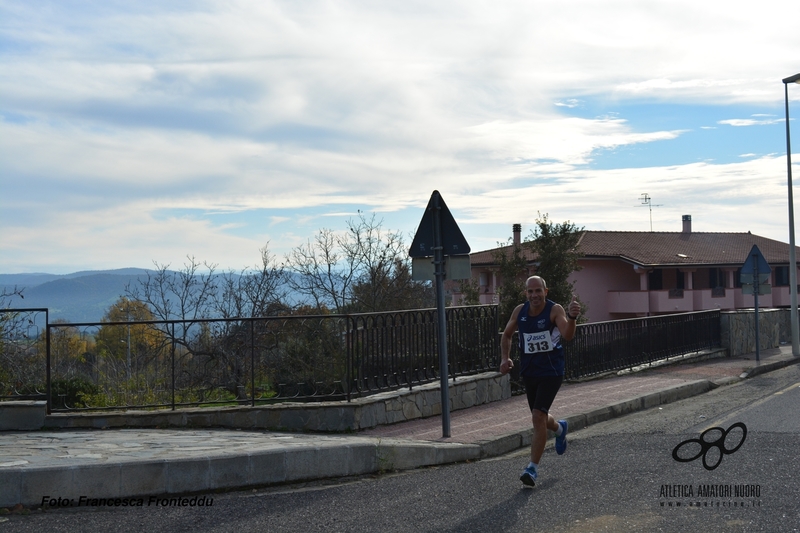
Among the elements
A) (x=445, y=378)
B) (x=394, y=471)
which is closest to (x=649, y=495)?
(x=394, y=471)

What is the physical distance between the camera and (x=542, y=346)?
6.86m

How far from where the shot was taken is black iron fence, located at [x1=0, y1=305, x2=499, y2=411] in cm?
898

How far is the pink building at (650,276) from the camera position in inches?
1975

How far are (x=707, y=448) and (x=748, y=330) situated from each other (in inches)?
616

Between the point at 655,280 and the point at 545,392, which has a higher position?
the point at 655,280

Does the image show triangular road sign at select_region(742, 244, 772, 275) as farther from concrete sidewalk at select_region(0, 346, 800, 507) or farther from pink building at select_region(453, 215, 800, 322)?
pink building at select_region(453, 215, 800, 322)

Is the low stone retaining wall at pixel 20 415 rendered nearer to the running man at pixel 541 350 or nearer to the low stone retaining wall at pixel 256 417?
the low stone retaining wall at pixel 256 417

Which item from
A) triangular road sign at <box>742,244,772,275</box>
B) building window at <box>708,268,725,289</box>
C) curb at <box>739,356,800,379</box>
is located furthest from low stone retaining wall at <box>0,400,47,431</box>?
building window at <box>708,268,725,289</box>

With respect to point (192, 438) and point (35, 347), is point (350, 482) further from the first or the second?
point (35, 347)

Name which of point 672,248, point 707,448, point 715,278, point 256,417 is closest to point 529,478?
point 707,448

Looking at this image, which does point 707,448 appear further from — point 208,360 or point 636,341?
point 636,341

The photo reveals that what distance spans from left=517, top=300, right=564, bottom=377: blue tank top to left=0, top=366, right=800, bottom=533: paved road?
95 cm

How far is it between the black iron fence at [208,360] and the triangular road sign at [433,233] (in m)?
1.15

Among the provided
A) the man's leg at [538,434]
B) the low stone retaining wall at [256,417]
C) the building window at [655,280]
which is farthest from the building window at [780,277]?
the man's leg at [538,434]
